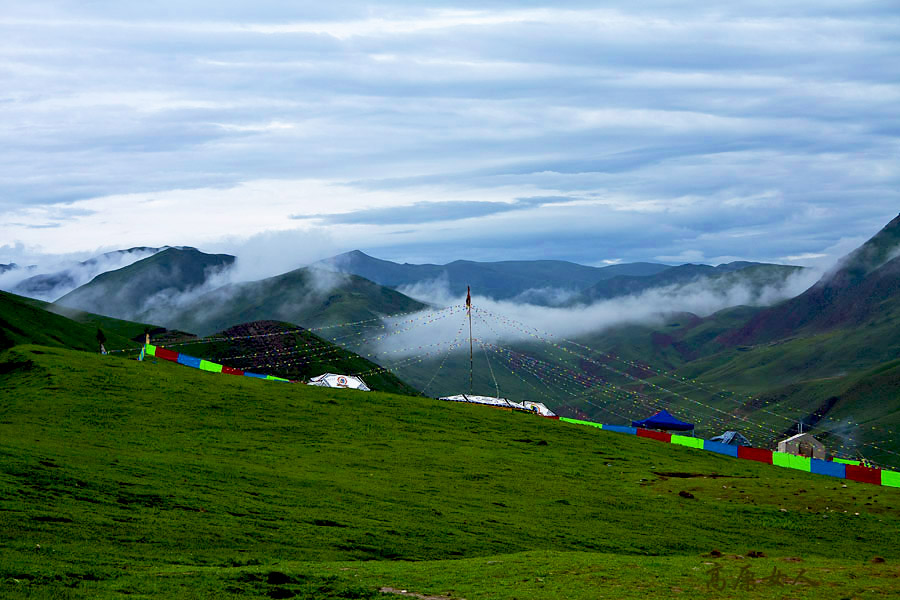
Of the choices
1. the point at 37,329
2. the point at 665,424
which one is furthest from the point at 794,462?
the point at 37,329

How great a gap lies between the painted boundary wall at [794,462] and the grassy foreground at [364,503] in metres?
2.83

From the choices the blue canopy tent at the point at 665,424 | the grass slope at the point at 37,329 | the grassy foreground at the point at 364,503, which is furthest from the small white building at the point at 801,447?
the grass slope at the point at 37,329

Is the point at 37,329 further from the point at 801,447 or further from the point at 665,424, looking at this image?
the point at 801,447

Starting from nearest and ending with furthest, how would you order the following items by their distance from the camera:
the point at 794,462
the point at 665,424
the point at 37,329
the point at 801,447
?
1. the point at 794,462
2. the point at 665,424
3. the point at 801,447
4. the point at 37,329

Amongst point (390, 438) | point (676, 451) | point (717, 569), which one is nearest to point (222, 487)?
point (717, 569)

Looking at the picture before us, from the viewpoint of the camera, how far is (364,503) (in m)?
44.6

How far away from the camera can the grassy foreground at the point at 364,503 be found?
87.9 feet

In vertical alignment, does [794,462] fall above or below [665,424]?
below

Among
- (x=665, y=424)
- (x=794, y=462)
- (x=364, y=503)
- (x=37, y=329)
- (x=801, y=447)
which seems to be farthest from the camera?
(x=37, y=329)

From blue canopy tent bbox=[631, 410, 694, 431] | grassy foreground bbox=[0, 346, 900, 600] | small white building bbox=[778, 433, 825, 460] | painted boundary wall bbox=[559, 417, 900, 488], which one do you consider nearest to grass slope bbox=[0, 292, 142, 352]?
grassy foreground bbox=[0, 346, 900, 600]

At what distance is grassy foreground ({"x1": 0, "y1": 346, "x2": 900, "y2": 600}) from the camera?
2680 cm

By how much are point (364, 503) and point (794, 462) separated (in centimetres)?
5530

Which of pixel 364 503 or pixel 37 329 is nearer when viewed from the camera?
pixel 364 503

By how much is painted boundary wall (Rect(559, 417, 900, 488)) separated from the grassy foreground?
2834 millimetres
